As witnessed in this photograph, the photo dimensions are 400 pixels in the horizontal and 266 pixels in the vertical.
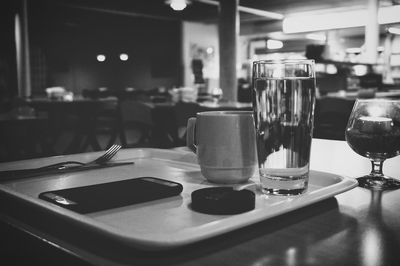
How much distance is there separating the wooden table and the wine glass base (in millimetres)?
127

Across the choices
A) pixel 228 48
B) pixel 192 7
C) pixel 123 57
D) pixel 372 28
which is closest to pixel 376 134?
pixel 228 48

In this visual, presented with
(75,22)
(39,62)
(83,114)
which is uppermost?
(75,22)

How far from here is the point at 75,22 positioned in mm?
14195

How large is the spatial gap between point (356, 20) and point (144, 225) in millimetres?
10110

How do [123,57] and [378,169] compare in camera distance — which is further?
[123,57]

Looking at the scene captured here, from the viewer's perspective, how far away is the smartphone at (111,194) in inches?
23.9

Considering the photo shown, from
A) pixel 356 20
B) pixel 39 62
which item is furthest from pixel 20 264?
pixel 39 62

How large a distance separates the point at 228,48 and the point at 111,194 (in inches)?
365

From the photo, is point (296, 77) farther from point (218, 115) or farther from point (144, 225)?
point (144, 225)

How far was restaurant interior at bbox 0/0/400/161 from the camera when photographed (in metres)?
6.84

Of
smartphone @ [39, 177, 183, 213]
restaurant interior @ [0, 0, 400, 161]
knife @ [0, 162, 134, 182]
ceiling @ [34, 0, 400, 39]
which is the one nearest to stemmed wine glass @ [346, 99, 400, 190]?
smartphone @ [39, 177, 183, 213]

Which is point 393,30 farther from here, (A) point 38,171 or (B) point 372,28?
(A) point 38,171

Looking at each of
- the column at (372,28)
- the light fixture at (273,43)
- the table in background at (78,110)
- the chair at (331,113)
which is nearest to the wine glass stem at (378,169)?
the chair at (331,113)

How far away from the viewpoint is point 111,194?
653 mm
